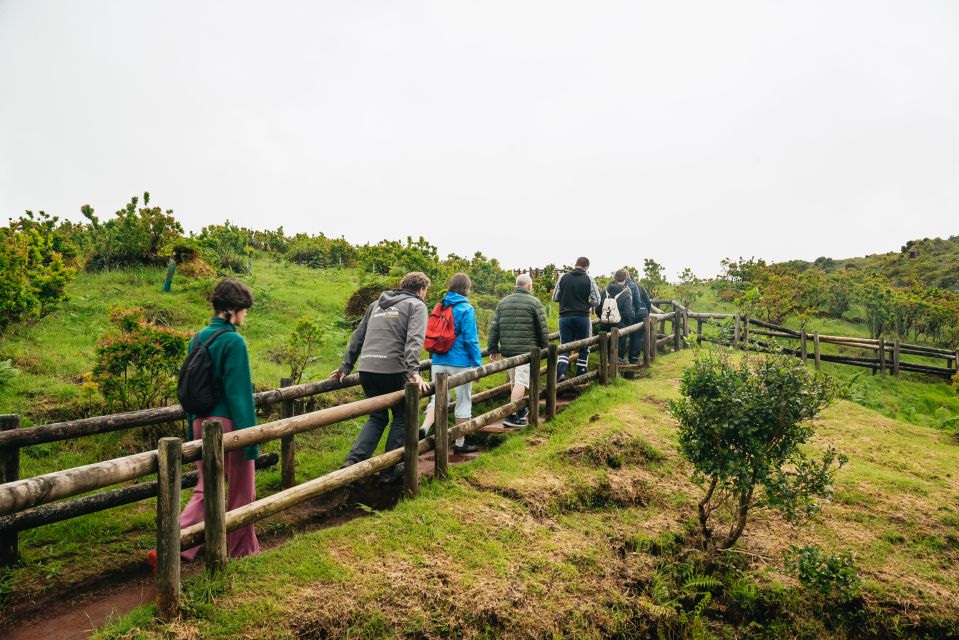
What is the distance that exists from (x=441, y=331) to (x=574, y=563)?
9.62ft

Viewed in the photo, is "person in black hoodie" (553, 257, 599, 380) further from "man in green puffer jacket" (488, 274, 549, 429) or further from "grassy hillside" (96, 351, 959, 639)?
"grassy hillside" (96, 351, 959, 639)

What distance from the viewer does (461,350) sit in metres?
6.21

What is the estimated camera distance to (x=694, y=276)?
30000 mm

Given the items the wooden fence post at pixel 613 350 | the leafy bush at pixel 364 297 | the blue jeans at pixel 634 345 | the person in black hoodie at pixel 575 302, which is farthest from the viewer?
the leafy bush at pixel 364 297

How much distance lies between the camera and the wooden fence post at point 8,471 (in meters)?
3.45

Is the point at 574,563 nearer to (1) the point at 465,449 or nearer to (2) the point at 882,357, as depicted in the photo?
(1) the point at 465,449

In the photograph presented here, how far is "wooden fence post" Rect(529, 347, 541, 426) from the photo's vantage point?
263 inches

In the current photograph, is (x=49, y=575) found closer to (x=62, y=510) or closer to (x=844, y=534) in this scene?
(x=62, y=510)

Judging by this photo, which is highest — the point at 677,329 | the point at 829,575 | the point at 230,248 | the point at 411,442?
the point at 230,248

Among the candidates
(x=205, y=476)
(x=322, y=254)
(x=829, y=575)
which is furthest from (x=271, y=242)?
(x=829, y=575)

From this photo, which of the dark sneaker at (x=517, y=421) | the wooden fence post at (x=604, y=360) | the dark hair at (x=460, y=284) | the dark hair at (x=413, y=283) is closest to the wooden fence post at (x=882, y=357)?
the wooden fence post at (x=604, y=360)

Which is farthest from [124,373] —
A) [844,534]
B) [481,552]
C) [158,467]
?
[844,534]

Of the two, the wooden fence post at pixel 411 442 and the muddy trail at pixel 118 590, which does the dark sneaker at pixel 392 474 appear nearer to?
the muddy trail at pixel 118 590

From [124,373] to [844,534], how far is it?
7604 millimetres
